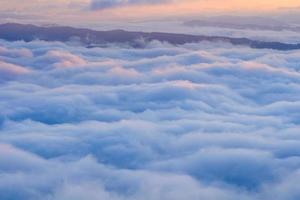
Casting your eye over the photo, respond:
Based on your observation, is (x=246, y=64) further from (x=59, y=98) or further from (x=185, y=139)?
(x=185, y=139)

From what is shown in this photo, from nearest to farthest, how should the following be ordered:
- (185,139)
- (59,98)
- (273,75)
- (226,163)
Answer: (226,163)
(185,139)
(59,98)
(273,75)

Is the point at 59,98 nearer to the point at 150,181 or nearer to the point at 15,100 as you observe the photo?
the point at 15,100

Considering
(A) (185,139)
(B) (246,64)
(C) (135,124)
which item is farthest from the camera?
(B) (246,64)

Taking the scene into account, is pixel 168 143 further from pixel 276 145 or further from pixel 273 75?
pixel 273 75

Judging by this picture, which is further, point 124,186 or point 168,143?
point 168,143

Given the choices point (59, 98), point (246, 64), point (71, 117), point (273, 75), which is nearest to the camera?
point (71, 117)

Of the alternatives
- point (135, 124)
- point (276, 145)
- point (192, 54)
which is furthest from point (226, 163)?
point (192, 54)

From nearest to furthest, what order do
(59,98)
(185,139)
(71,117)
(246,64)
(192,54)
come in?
(185,139), (71,117), (59,98), (246,64), (192,54)

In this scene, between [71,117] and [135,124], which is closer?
[135,124]

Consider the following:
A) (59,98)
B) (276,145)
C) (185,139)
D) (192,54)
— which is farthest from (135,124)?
(192,54)
